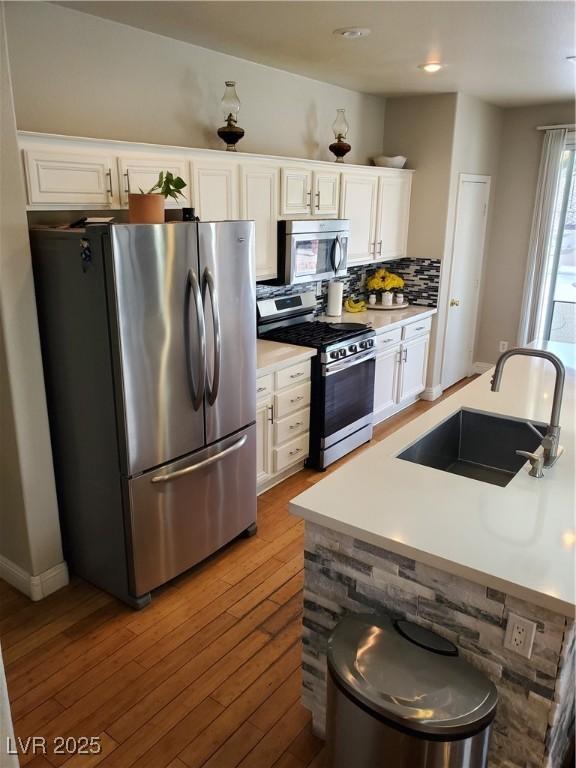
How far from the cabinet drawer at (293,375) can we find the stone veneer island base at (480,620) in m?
1.80

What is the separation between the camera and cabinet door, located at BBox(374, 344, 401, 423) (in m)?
4.65

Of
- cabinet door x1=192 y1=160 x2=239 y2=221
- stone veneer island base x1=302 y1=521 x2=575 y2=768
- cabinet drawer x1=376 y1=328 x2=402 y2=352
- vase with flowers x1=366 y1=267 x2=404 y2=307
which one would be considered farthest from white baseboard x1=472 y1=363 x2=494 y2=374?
Result: stone veneer island base x1=302 y1=521 x2=575 y2=768

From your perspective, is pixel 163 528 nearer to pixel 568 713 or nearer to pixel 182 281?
pixel 182 281

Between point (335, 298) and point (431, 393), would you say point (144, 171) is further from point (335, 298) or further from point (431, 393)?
point (431, 393)

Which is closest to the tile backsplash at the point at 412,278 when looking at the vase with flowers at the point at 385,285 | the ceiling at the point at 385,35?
the vase with flowers at the point at 385,285

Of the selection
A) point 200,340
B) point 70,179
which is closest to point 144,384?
point 200,340

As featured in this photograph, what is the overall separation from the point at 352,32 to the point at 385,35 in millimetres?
194

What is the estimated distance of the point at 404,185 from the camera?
5.13 m

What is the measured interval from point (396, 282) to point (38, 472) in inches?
146

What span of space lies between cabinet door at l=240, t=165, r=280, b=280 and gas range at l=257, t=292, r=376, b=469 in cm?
38

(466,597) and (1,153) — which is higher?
(1,153)

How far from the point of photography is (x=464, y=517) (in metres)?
1.68

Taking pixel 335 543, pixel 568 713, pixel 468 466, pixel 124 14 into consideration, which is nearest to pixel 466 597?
pixel 335 543

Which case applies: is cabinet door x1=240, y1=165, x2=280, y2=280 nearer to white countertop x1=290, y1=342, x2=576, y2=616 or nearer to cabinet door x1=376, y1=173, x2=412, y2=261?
cabinet door x1=376, y1=173, x2=412, y2=261
